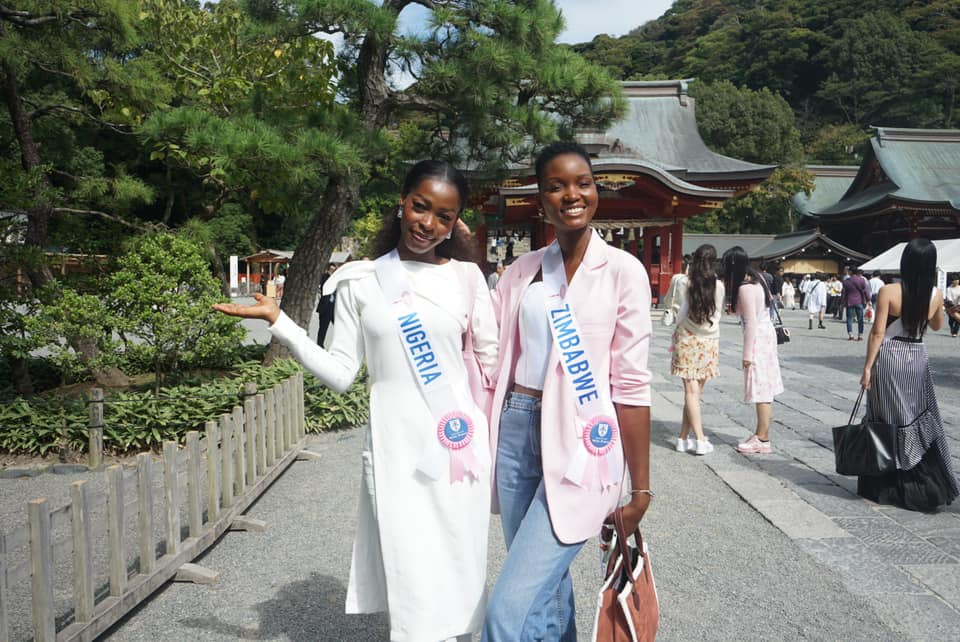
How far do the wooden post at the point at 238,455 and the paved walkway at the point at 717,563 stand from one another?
26 centimetres

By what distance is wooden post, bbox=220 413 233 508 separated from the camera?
394cm

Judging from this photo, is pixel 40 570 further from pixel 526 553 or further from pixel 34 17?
pixel 34 17

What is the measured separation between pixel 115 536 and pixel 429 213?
5.93ft

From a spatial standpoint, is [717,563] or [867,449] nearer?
[717,563]

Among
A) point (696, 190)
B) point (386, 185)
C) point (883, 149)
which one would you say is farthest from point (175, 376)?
point (883, 149)

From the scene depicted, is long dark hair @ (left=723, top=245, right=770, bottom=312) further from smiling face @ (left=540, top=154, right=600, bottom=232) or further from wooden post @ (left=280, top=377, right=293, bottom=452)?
smiling face @ (left=540, top=154, right=600, bottom=232)

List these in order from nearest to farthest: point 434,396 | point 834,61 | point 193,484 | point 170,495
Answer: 1. point 434,396
2. point 170,495
3. point 193,484
4. point 834,61

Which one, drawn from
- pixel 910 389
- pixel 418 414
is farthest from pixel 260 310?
pixel 910 389

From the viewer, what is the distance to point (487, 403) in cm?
210

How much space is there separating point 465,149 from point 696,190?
10671 mm

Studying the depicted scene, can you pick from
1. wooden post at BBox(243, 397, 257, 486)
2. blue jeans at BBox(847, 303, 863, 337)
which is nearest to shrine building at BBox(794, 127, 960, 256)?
blue jeans at BBox(847, 303, 863, 337)

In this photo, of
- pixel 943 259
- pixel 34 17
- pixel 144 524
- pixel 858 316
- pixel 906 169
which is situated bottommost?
pixel 144 524

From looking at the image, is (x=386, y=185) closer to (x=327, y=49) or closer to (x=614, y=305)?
(x=327, y=49)

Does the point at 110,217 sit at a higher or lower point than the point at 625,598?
higher
